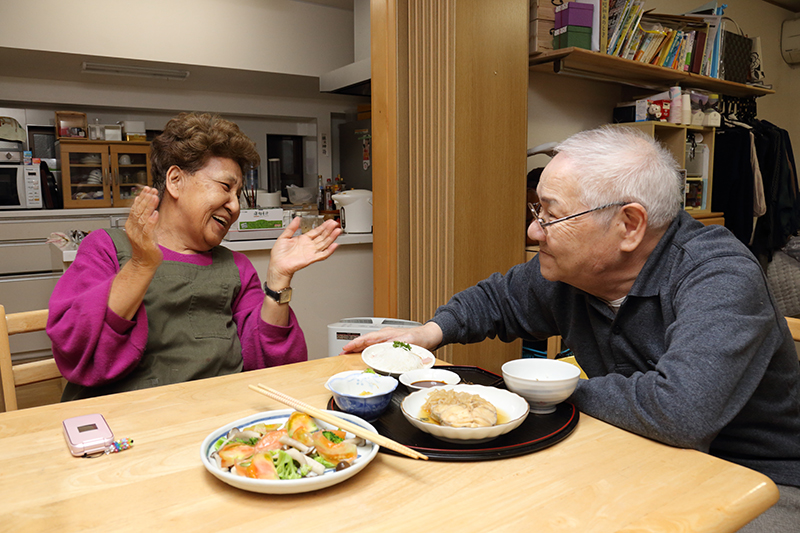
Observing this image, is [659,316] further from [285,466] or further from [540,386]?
[285,466]

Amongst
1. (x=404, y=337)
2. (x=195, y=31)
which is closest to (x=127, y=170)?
(x=195, y=31)

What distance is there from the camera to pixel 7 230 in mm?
4699

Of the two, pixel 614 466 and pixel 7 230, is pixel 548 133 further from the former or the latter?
pixel 7 230

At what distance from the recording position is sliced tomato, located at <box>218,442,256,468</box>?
0.83 metres

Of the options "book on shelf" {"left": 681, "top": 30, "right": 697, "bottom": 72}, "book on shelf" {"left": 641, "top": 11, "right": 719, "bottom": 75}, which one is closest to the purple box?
"book on shelf" {"left": 641, "top": 11, "right": 719, "bottom": 75}

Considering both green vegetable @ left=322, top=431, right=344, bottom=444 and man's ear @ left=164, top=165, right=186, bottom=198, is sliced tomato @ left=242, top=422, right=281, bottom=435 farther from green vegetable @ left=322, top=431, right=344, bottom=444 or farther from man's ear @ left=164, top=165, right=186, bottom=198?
man's ear @ left=164, top=165, right=186, bottom=198

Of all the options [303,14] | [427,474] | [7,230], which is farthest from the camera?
[303,14]

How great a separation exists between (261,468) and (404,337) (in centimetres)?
70

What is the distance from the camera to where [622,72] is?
3.73m

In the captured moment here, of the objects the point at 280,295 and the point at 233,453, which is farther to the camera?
the point at 280,295

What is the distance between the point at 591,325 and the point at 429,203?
1.61 m

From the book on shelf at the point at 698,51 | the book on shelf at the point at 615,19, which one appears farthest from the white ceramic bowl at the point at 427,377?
the book on shelf at the point at 698,51

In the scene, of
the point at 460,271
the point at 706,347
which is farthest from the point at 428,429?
the point at 460,271

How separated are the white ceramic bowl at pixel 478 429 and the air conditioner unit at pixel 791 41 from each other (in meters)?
6.18
